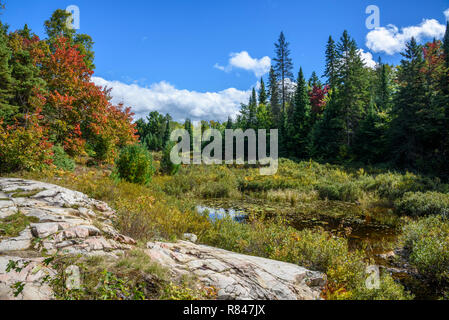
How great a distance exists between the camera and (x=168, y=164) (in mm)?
16578

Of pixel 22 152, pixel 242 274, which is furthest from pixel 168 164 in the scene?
pixel 242 274

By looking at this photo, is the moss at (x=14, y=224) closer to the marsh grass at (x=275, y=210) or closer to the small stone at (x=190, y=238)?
the marsh grass at (x=275, y=210)

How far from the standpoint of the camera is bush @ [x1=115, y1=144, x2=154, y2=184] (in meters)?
9.92

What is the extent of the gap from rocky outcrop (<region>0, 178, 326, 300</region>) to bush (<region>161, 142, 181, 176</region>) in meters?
12.3

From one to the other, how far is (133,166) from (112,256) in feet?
25.5

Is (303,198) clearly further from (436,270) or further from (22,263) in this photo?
(22,263)

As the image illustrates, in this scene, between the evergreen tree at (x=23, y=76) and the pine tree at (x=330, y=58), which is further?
the pine tree at (x=330, y=58)

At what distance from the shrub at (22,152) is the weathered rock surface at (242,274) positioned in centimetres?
713

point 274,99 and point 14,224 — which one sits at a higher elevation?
point 274,99

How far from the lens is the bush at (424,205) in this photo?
7.76m

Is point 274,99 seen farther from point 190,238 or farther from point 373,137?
point 190,238

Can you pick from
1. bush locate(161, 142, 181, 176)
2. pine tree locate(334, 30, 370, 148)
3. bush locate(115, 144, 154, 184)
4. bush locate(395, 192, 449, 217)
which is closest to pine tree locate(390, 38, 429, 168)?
pine tree locate(334, 30, 370, 148)

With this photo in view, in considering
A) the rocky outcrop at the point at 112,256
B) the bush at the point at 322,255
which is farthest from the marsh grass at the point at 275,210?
the rocky outcrop at the point at 112,256

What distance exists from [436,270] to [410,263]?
793 millimetres
